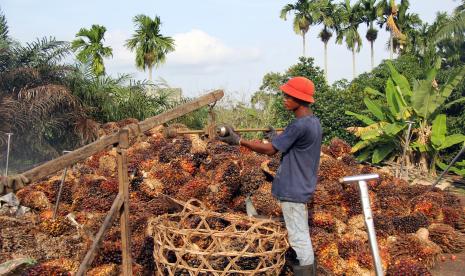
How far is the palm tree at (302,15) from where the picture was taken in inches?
1596

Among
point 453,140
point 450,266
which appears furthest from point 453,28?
point 450,266

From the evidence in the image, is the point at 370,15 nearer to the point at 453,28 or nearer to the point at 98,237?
the point at 453,28

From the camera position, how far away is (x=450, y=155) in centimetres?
1530

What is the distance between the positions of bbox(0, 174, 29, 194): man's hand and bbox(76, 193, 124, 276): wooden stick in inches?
29.3

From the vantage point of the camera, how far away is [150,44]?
84.2ft

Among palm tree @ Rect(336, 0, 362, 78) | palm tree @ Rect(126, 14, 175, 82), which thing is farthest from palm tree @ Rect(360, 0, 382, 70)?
palm tree @ Rect(126, 14, 175, 82)

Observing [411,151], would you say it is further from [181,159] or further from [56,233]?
[56,233]

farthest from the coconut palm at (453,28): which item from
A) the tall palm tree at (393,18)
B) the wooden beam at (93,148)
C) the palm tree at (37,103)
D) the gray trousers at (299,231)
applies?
the tall palm tree at (393,18)

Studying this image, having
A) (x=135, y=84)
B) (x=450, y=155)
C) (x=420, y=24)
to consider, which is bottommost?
(x=450, y=155)

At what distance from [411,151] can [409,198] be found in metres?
7.67

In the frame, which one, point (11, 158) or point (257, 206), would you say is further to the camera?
point (11, 158)

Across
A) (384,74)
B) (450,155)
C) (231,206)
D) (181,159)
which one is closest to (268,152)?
(231,206)

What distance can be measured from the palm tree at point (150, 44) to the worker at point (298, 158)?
73.1ft

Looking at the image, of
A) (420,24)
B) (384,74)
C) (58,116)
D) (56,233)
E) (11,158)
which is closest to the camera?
(56,233)
